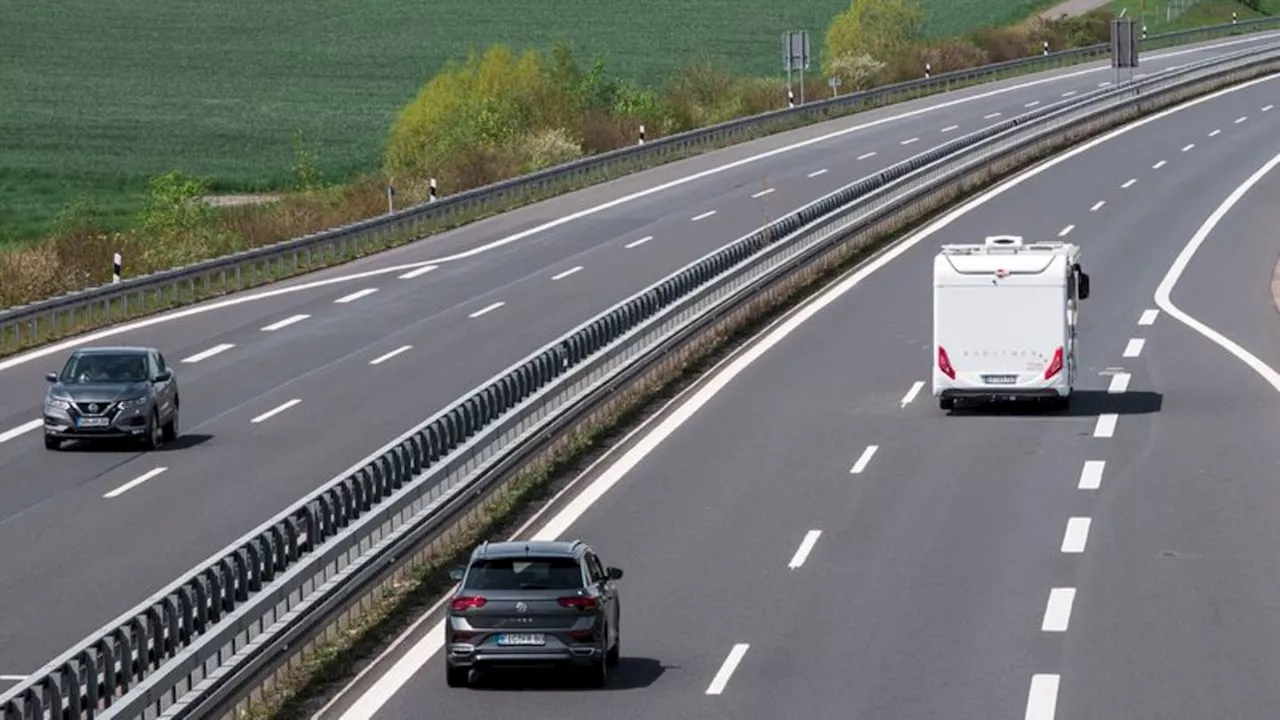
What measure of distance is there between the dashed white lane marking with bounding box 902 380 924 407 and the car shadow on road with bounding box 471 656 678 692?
16808 mm

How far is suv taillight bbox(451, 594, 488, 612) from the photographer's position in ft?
71.7

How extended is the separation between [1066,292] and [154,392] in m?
13.9

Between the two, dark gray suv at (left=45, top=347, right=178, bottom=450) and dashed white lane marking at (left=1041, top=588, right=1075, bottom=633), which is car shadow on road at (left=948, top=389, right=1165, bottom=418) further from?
dashed white lane marking at (left=1041, top=588, right=1075, bottom=633)

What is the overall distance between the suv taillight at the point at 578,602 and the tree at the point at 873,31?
294ft

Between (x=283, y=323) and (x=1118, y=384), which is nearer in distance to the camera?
(x=1118, y=384)

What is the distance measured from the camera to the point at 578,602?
2191 centimetres

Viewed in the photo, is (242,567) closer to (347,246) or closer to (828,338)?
(828,338)

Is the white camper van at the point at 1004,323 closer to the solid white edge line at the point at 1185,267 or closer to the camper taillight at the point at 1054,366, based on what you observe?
the camper taillight at the point at 1054,366

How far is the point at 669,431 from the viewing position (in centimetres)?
3712

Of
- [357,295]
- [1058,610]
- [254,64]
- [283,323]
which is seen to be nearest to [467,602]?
A: [1058,610]

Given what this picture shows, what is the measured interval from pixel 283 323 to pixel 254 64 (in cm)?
8618

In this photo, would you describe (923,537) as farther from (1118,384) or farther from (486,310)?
(486,310)

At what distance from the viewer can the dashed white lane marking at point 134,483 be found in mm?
32562

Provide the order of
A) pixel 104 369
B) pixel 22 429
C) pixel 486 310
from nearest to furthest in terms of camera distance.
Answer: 1. pixel 104 369
2. pixel 22 429
3. pixel 486 310
